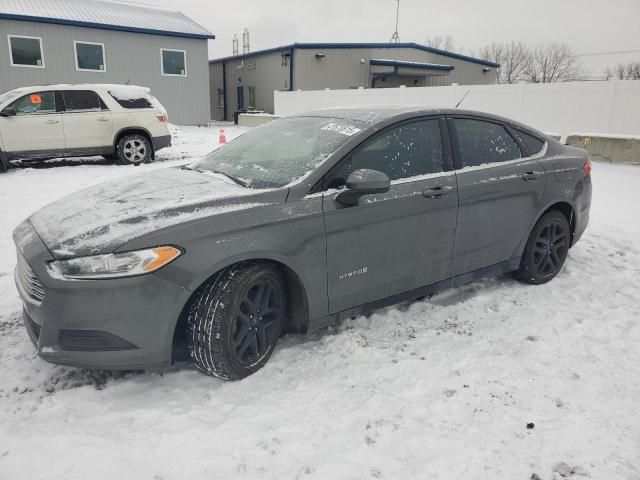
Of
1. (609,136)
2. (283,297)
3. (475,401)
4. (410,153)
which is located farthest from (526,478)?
(609,136)

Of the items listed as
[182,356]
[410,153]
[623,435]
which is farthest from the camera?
[410,153]

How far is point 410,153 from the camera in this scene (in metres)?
3.58

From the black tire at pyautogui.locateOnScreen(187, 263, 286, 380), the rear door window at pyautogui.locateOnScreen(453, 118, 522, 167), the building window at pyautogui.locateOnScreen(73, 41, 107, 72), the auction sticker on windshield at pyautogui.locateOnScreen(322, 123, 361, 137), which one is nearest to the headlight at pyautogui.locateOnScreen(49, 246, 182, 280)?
the black tire at pyautogui.locateOnScreen(187, 263, 286, 380)

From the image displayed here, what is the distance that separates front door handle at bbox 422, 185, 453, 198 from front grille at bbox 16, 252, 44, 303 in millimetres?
2430

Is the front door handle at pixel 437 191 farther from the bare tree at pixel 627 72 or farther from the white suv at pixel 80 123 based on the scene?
the bare tree at pixel 627 72

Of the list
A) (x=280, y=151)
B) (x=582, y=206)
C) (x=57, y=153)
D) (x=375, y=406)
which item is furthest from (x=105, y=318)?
(x=57, y=153)

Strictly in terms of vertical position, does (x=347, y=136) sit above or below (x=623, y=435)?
above

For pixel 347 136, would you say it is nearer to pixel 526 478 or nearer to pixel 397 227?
pixel 397 227

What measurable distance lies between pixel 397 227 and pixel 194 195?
1340 millimetres

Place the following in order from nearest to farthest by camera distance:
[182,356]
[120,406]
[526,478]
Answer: [526,478] → [120,406] → [182,356]

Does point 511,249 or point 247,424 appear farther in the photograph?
point 511,249

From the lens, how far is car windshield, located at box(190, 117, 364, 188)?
325 cm

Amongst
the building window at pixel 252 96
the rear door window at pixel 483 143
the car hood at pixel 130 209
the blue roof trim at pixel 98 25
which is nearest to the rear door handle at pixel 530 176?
the rear door window at pixel 483 143

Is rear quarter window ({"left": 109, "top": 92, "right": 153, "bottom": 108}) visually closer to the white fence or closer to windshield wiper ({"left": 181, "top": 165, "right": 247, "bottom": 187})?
the white fence
